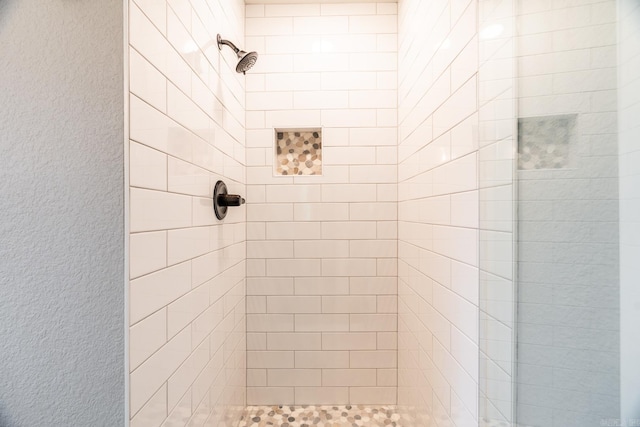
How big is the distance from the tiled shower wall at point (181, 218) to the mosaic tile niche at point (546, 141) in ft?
2.98

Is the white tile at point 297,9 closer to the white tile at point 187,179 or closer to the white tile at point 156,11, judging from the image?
the white tile at point 156,11

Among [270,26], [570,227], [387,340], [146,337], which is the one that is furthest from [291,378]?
[270,26]

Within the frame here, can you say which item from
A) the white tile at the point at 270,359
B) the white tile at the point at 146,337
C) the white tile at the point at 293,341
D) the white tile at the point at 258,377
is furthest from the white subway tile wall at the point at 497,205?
the white tile at the point at 258,377

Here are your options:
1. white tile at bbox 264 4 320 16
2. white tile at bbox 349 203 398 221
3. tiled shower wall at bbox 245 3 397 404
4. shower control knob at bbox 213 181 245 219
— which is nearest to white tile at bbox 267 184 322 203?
tiled shower wall at bbox 245 3 397 404

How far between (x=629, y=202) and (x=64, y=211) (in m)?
1.09

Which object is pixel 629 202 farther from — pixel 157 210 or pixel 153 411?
pixel 153 411

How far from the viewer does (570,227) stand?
1.83 ft

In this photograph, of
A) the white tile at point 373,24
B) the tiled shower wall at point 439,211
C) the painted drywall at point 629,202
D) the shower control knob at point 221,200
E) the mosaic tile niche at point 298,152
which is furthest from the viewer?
the mosaic tile niche at point 298,152

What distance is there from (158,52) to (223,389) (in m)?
1.36

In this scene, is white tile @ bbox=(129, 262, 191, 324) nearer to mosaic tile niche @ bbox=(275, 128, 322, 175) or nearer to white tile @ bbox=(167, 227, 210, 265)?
white tile @ bbox=(167, 227, 210, 265)

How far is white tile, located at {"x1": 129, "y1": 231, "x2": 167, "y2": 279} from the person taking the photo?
2.03 ft

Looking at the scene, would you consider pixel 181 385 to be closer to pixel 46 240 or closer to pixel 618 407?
pixel 46 240

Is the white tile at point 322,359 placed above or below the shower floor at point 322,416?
above

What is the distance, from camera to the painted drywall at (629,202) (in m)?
0.45
